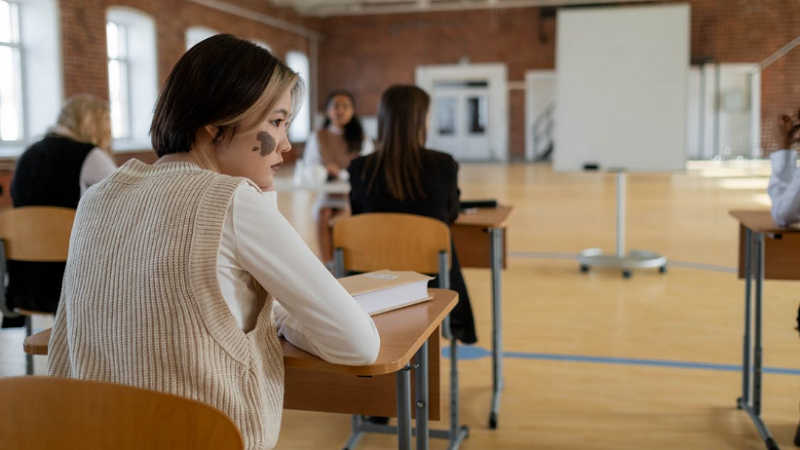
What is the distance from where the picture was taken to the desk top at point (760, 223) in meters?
2.36

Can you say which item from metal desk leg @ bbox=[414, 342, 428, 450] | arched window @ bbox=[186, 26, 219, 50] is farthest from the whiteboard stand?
arched window @ bbox=[186, 26, 219, 50]

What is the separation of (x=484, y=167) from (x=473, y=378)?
13.3 m

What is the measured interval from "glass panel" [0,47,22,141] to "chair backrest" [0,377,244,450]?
925 centimetres

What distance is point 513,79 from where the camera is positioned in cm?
1784

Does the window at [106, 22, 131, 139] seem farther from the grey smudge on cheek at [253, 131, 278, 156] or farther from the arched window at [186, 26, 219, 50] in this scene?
the grey smudge on cheek at [253, 131, 278, 156]

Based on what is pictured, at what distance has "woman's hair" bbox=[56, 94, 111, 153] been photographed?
3279mm

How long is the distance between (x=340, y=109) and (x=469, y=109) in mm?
13343

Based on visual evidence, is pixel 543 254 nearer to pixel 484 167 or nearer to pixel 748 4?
pixel 484 167

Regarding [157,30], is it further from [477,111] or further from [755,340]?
[755,340]

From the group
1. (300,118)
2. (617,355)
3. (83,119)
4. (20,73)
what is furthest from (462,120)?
(83,119)

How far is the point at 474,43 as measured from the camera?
17.9 m

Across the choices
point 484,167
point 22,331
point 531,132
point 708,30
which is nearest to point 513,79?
point 531,132

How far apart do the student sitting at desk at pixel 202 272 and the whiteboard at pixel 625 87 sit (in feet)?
17.1

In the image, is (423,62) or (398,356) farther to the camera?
(423,62)
